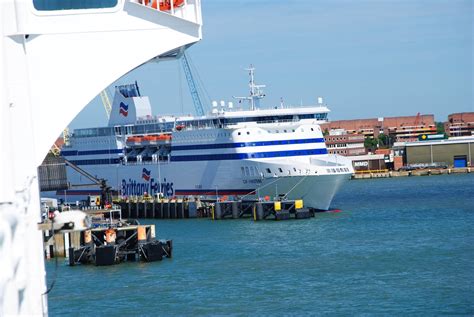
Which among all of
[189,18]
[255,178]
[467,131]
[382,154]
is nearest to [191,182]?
[255,178]

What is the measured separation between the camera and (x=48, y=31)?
18.3ft

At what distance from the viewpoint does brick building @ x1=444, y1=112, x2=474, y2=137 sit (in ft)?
513

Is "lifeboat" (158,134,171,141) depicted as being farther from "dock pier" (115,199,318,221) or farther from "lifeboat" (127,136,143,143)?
"dock pier" (115,199,318,221)

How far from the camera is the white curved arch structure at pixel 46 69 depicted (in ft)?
13.9

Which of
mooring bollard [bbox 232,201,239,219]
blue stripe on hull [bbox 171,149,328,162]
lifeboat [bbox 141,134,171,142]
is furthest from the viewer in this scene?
lifeboat [bbox 141,134,171,142]

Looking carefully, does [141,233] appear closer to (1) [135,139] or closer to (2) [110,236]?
(2) [110,236]

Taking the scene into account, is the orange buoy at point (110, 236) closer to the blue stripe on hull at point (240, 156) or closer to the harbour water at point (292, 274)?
the harbour water at point (292, 274)

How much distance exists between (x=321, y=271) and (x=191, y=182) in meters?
27.1

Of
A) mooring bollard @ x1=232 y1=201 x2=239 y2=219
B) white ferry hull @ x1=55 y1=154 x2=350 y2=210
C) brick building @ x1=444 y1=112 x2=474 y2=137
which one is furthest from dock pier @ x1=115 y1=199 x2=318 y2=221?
brick building @ x1=444 y1=112 x2=474 y2=137

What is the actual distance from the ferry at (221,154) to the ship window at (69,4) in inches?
1535

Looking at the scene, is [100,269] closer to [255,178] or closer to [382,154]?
[255,178]

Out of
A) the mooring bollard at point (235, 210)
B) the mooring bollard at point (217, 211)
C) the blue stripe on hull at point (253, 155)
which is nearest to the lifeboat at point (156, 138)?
the blue stripe on hull at point (253, 155)

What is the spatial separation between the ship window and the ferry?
39.0 meters

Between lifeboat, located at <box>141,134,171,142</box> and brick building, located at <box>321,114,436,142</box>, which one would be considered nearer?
lifeboat, located at <box>141,134,171,142</box>
